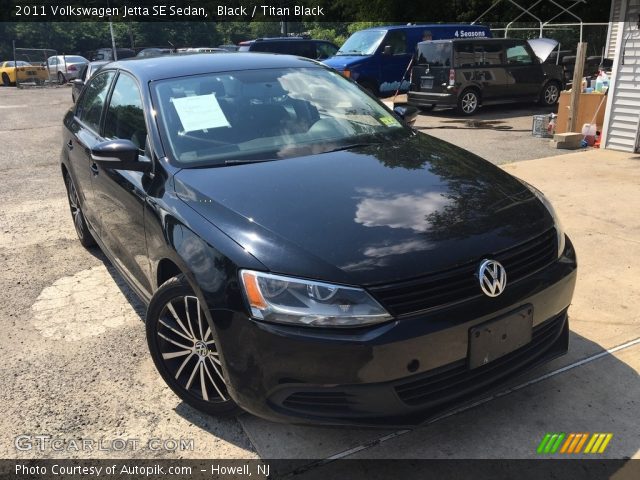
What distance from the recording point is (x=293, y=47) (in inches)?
650

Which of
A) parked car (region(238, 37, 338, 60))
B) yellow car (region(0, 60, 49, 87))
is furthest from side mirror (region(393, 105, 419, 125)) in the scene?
yellow car (region(0, 60, 49, 87))

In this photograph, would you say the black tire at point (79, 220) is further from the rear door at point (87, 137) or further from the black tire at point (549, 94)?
the black tire at point (549, 94)

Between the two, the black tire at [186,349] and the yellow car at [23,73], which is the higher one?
the yellow car at [23,73]

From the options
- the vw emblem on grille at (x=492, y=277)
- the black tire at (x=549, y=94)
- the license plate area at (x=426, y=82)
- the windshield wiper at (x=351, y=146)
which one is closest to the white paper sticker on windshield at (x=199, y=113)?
the windshield wiper at (x=351, y=146)

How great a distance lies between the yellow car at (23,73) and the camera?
2836cm

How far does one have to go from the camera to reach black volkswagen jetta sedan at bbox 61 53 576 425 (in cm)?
212

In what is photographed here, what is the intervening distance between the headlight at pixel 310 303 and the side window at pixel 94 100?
8.26 feet

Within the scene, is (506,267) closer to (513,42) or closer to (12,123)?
(513,42)

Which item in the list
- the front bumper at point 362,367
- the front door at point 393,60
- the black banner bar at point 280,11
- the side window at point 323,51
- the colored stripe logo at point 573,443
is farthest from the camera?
the black banner bar at point 280,11

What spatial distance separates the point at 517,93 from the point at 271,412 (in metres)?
12.6

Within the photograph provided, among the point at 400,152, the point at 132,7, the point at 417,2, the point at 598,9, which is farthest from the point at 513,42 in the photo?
the point at 132,7

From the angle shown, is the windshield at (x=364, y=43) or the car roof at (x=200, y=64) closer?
the car roof at (x=200, y=64)

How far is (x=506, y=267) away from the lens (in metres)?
2.34

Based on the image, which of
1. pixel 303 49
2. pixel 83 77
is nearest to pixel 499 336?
pixel 303 49
